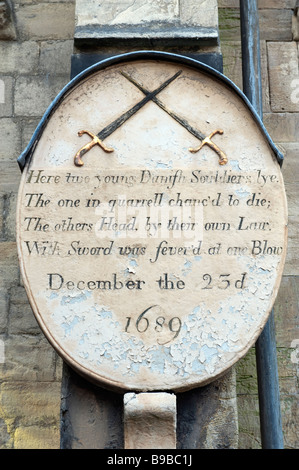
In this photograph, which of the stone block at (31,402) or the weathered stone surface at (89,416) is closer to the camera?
the weathered stone surface at (89,416)

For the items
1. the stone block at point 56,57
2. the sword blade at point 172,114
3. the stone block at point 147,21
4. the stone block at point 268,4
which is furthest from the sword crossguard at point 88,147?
the stone block at point 268,4

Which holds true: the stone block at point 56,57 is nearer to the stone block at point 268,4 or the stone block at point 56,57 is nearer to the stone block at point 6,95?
the stone block at point 6,95

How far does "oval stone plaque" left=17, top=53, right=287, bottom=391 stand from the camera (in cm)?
215

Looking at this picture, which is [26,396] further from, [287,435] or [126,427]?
[287,435]

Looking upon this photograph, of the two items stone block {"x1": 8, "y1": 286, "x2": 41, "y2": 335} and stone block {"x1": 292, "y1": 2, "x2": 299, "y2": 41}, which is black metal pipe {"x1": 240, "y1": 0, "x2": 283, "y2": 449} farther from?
stone block {"x1": 8, "y1": 286, "x2": 41, "y2": 335}

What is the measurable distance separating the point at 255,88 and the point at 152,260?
0.91 metres

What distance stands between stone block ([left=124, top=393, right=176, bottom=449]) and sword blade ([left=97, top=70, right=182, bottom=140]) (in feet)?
2.89

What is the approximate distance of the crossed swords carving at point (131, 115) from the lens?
234cm

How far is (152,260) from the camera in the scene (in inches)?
88.0

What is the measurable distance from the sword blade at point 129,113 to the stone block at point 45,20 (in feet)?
3.21

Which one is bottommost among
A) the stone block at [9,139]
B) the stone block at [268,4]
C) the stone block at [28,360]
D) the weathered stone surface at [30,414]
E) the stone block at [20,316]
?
the weathered stone surface at [30,414]

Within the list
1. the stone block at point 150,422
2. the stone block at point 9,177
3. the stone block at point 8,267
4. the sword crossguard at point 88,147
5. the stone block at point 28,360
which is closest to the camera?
the stone block at point 150,422

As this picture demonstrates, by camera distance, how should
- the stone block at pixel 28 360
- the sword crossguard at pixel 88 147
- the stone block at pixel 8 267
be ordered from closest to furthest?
the sword crossguard at pixel 88 147, the stone block at pixel 28 360, the stone block at pixel 8 267
